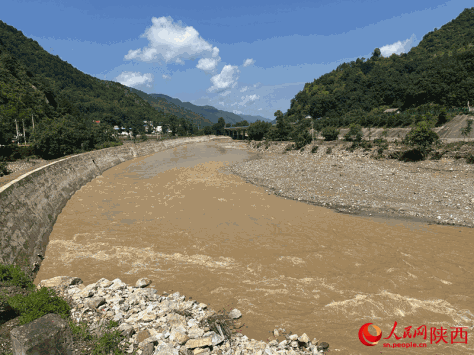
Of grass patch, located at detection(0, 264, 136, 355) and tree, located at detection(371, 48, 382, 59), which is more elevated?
tree, located at detection(371, 48, 382, 59)

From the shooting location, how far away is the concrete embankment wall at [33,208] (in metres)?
12.2

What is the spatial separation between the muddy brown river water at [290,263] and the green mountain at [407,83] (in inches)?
2061

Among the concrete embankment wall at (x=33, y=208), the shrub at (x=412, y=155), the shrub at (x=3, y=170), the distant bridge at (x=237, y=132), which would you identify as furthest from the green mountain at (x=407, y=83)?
the shrub at (x=3, y=170)

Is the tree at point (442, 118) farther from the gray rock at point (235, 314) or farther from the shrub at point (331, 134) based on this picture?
the gray rock at point (235, 314)

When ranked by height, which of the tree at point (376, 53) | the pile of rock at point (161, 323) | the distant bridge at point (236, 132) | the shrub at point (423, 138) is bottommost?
the pile of rock at point (161, 323)

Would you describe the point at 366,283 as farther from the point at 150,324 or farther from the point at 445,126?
the point at 445,126

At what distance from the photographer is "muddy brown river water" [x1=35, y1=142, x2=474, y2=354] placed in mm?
9023

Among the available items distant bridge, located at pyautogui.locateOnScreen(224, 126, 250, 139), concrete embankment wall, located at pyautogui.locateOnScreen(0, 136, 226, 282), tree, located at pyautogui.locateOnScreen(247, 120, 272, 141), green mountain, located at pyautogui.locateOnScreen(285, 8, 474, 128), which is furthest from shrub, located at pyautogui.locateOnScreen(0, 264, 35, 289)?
distant bridge, located at pyautogui.locateOnScreen(224, 126, 250, 139)

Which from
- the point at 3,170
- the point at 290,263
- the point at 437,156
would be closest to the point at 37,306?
the point at 290,263

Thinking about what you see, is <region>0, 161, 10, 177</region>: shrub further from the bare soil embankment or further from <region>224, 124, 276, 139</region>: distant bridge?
<region>224, 124, 276, 139</region>: distant bridge

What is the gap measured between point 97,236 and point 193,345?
1243 centimetres

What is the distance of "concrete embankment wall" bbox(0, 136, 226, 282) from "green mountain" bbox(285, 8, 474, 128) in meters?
65.5

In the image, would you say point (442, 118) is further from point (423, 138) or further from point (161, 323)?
point (161, 323)

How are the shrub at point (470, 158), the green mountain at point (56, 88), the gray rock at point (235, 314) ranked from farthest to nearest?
1. the green mountain at point (56, 88)
2. the shrub at point (470, 158)
3. the gray rock at point (235, 314)
